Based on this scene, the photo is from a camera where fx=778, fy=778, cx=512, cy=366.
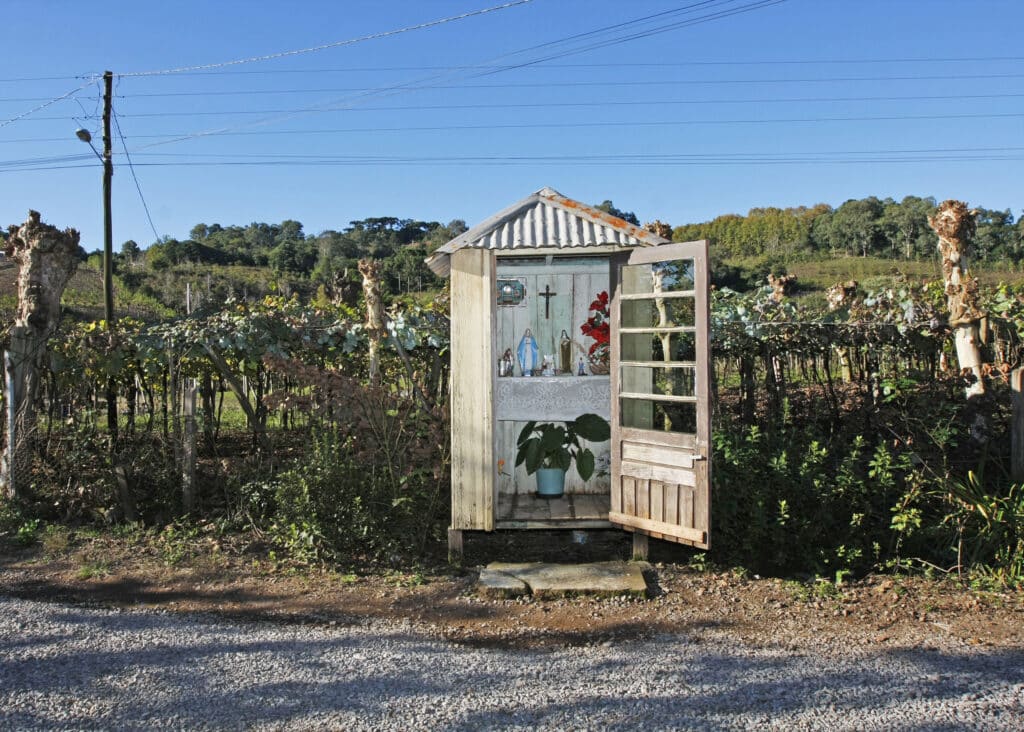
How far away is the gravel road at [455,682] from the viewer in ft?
10.7

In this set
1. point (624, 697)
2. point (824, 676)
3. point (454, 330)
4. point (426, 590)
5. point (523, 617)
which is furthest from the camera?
point (454, 330)

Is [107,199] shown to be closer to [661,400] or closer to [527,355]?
[527,355]

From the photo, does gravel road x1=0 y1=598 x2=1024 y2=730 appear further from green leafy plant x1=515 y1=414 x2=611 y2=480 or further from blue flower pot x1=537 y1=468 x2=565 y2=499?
blue flower pot x1=537 y1=468 x2=565 y2=499

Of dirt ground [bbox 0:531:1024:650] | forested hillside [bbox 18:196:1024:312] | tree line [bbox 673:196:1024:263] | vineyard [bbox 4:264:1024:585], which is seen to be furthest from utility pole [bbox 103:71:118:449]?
tree line [bbox 673:196:1024:263]

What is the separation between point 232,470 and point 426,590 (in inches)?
92.9

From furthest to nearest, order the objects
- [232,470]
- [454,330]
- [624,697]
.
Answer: [232,470] → [454,330] → [624,697]

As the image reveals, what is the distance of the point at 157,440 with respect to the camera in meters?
6.93

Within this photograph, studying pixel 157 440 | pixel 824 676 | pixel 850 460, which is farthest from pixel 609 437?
pixel 157 440

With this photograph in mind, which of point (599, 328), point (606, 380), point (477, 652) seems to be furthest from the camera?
point (599, 328)

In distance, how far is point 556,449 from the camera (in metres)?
6.12

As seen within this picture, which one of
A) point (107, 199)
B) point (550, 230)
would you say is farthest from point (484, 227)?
point (107, 199)

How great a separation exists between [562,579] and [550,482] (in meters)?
1.40

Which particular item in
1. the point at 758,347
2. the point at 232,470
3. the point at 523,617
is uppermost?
the point at 758,347

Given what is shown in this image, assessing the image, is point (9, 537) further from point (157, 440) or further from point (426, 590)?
point (426, 590)
